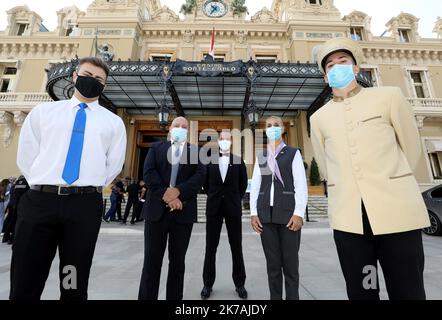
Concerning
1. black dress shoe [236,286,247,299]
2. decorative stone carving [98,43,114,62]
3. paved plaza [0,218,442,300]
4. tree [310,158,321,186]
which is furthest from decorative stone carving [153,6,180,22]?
black dress shoe [236,286,247,299]

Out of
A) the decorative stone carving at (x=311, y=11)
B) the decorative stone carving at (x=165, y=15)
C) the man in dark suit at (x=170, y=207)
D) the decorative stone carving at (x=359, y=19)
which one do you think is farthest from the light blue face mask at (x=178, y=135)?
the decorative stone carving at (x=359, y=19)

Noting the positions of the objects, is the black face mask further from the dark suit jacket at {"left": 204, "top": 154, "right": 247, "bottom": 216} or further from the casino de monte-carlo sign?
the casino de monte-carlo sign

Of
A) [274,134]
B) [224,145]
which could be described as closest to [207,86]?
[224,145]

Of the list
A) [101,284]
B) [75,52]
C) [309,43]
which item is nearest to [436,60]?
[309,43]

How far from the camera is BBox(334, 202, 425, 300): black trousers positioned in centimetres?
113

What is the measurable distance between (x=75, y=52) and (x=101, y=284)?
17.9 metres

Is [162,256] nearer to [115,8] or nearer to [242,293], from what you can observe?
[242,293]

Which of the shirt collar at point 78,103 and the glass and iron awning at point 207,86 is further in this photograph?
the glass and iron awning at point 207,86

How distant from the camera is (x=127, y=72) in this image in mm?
10523

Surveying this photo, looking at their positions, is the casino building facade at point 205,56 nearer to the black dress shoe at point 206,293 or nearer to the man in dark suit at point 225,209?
the man in dark suit at point 225,209

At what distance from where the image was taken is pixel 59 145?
5.26ft

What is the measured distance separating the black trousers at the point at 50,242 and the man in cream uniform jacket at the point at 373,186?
5.47 ft

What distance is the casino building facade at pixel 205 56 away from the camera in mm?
13422

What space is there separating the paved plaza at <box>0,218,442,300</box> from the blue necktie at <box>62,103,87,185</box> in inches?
61.4
